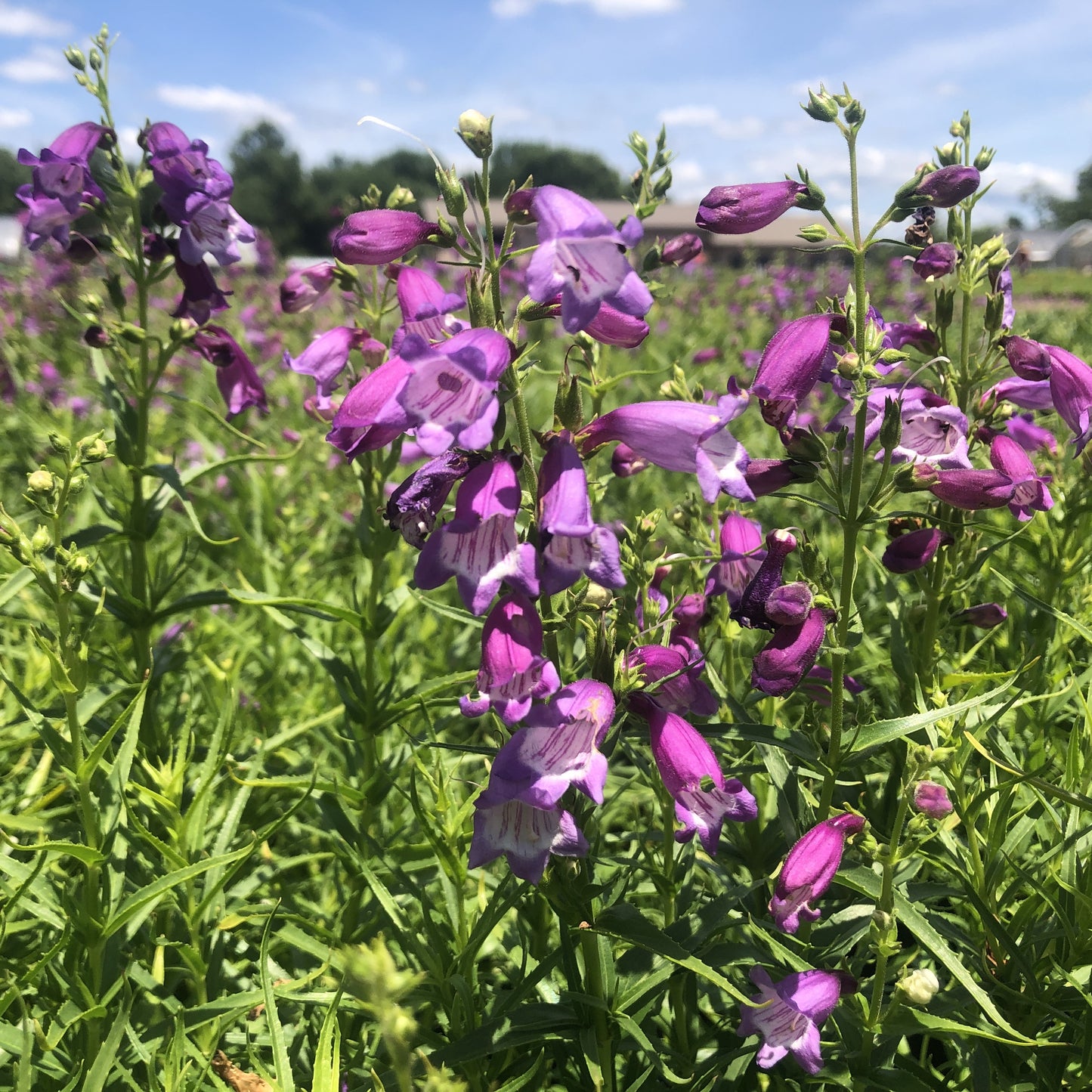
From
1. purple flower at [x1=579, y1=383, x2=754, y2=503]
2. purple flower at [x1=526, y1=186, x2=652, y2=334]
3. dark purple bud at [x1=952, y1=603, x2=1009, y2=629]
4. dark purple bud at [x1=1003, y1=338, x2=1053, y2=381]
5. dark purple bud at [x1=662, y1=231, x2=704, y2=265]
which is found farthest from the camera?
dark purple bud at [x1=662, y1=231, x2=704, y2=265]

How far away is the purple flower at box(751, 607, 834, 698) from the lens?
175cm

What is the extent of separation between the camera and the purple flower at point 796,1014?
169cm

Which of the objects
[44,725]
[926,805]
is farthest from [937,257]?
[44,725]

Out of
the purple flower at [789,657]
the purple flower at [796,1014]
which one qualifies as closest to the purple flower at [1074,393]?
the purple flower at [789,657]

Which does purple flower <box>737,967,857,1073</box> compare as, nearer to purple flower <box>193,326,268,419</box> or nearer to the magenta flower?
the magenta flower

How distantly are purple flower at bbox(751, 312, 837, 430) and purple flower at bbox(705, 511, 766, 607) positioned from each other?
0.54 m

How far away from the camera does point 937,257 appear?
2.23m

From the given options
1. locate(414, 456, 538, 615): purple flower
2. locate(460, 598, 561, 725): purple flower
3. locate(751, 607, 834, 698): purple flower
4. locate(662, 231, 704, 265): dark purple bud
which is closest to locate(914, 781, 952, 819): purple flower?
→ locate(751, 607, 834, 698): purple flower

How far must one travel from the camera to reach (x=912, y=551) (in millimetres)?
2062

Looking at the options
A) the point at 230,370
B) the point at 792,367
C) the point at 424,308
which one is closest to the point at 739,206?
the point at 792,367

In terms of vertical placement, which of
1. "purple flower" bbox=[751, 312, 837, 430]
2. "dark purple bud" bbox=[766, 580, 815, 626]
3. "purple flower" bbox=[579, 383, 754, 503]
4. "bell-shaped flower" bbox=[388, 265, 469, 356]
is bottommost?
"dark purple bud" bbox=[766, 580, 815, 626]

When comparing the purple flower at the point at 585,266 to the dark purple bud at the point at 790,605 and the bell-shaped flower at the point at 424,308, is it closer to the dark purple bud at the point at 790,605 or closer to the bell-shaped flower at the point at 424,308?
the bell-shaped flower at the point at 424,308

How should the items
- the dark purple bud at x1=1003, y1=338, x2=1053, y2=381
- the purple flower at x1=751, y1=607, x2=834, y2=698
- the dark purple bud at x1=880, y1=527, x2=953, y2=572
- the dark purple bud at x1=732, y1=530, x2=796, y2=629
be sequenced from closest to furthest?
the purple flower at x1=751, y1=607, x2=834, y2=698 → the dark purple bud at x1=732, y1=530, x2=796, y2=629 → the dark purple bud at x1=880, y1=527, x2=953, y2=572 → the dark purple bud at x1=1003, y1=338, x2=1053, y2=381

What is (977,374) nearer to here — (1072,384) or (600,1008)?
(1072,384)
